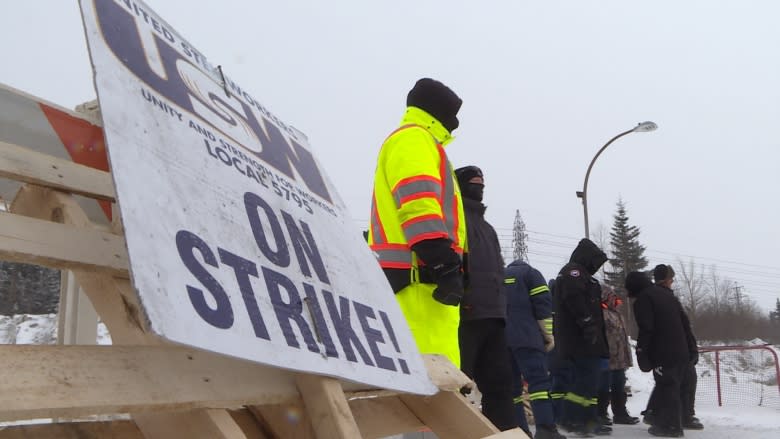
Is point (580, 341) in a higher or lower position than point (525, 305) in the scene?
lower

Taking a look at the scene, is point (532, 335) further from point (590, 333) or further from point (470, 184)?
point (470, 184)

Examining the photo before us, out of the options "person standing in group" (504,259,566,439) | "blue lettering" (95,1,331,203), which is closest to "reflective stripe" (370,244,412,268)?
"blue lettering" (95,1,331,203)

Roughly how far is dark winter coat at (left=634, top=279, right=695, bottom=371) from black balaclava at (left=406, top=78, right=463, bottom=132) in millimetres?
4343

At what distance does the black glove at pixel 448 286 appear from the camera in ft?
9.84

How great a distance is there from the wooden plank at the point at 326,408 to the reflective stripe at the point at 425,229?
4.50 ft

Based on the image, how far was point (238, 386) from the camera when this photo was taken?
1593 millimetres

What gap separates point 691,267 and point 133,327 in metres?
73.0

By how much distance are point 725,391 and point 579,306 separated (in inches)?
299

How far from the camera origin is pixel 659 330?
705 cm

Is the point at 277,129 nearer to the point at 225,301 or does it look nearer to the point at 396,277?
the point at 396,277

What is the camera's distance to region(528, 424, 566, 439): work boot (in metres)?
5.56

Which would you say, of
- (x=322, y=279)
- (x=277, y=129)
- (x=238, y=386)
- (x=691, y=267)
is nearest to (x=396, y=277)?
(x=277, y=129)

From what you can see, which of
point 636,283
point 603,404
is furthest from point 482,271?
point 603,404

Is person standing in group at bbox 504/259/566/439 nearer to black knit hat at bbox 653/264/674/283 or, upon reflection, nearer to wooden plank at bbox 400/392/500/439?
black knit hat at bbox 653/264/674/283
